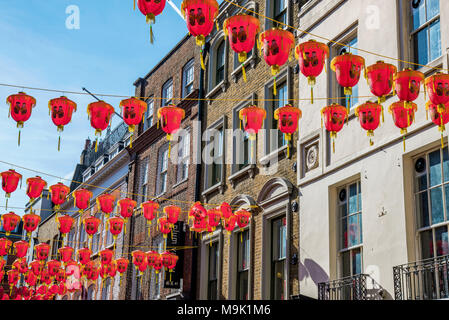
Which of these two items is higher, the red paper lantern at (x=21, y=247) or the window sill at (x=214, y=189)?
the window sill at (x=214, y=189)

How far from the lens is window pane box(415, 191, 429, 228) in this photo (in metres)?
12.1

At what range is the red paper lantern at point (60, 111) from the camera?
13695 mm

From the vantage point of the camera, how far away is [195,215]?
1766cm

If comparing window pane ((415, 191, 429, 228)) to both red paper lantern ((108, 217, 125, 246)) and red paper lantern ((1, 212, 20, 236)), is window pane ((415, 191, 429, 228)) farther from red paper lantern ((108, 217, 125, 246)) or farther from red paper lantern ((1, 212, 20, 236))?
red paper lantern ((1, 212, 20, 236))

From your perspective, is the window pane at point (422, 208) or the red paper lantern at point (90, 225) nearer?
the window pane at point (422, 208)

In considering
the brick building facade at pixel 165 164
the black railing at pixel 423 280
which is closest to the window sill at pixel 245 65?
the brick building facade at pixel 165 164

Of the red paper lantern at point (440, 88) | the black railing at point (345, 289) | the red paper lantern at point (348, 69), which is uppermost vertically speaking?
the red paper lantern at point (348, 69)

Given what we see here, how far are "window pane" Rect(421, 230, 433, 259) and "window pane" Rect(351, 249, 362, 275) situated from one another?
1845 millimetres

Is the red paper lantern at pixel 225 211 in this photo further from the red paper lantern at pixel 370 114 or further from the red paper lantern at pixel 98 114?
the red paper lantern at pixel 370 114

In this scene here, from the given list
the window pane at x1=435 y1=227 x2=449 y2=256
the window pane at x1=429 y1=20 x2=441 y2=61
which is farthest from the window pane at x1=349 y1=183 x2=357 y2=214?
the window pane at x1=429 y1=20 x2=441 y2=61

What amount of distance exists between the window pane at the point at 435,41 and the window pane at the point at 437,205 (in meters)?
2.56

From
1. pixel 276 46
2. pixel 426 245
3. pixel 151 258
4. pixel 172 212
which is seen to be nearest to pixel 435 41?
pixel 276 46

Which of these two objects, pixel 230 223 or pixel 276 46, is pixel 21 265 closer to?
pixel 230 223
